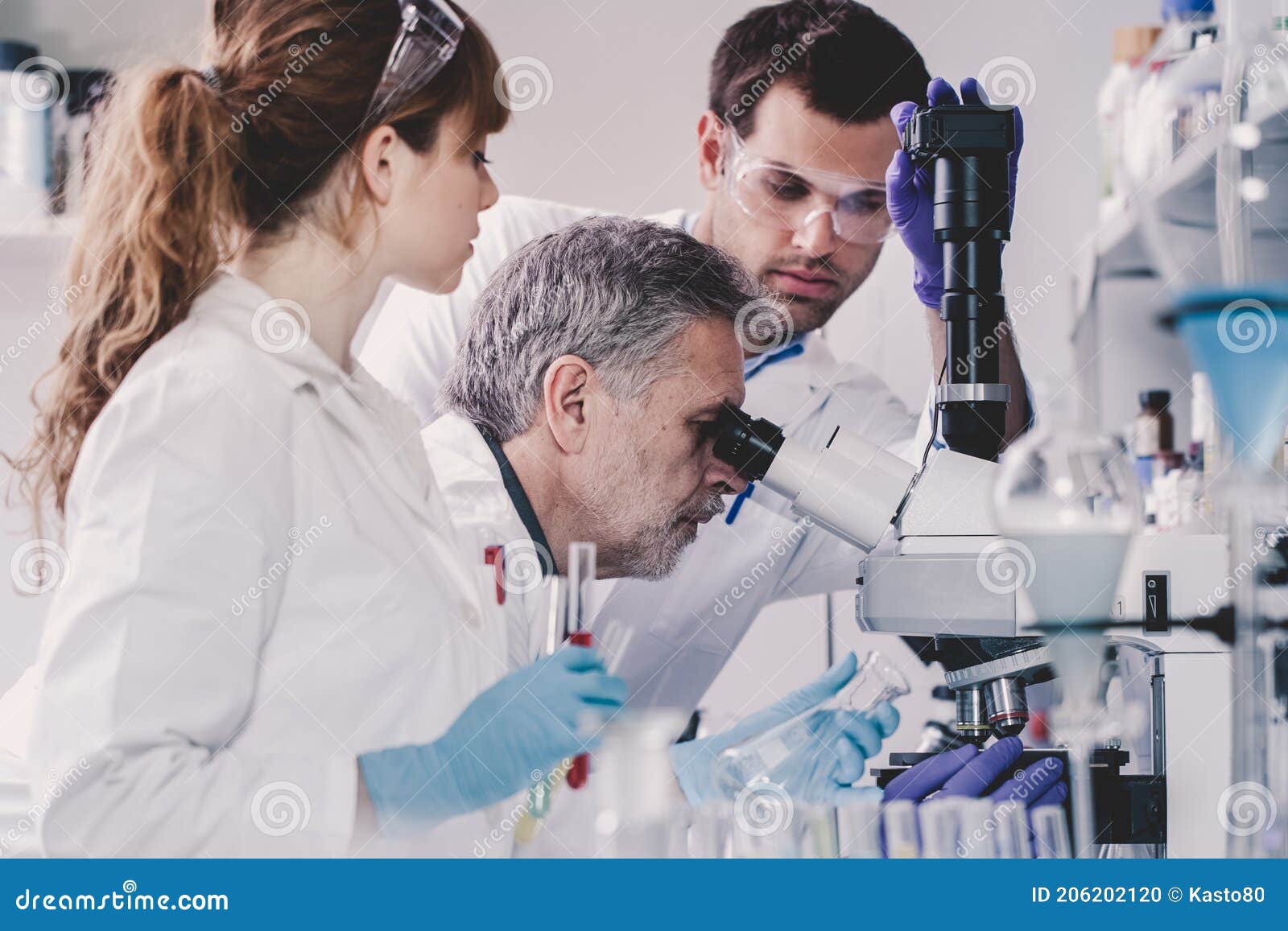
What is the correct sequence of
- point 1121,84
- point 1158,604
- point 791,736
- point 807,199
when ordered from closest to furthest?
point 1158,604, point 791,736, point 807,199, point 1121,84

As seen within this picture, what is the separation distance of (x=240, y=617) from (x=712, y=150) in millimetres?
1064

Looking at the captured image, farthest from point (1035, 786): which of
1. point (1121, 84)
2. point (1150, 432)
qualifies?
point (1121, 84)

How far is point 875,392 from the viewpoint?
2.00 metres

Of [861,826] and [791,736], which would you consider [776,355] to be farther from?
[861,826]

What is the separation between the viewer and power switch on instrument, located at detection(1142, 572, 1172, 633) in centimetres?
135

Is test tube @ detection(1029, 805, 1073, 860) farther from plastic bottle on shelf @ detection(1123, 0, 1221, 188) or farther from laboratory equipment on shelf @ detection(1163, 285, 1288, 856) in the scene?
plastic bottle on shelf @ detection(1123, 0, 1221, 188)

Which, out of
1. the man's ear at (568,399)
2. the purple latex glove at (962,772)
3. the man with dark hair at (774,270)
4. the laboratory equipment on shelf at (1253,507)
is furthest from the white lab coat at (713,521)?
the purple latex glove at (962,772)

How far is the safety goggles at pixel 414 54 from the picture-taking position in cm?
151

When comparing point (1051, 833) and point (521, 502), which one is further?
point (521, 502)

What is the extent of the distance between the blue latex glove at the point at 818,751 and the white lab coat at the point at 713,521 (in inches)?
15.6

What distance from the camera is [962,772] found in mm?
1264
